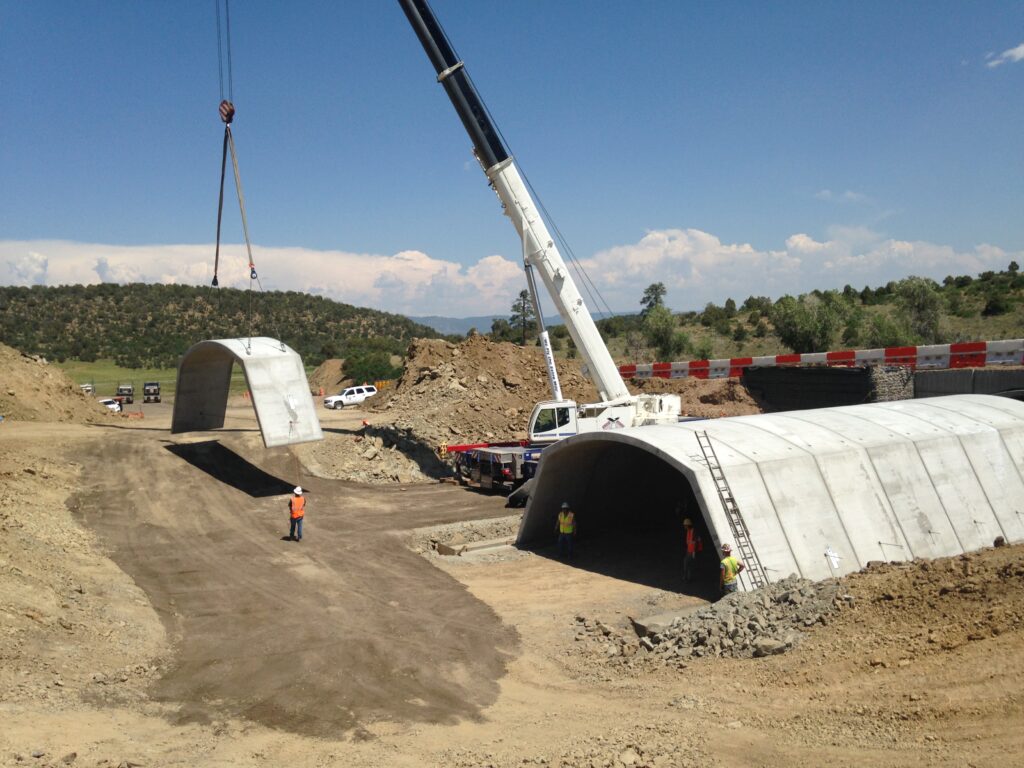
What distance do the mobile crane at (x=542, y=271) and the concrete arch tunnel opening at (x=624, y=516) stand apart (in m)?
3.51

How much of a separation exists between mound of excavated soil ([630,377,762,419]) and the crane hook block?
1044 inches

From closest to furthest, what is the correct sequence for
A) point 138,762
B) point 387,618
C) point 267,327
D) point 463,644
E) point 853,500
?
point 138,762
point 463,644
point 387,618
point 853,500
point 267,327

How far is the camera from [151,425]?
39.3 m

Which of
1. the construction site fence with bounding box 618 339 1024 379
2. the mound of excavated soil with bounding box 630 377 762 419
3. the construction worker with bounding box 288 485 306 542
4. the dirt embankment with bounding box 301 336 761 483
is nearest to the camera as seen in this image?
the construction worker with bounding box 288 485 306 542

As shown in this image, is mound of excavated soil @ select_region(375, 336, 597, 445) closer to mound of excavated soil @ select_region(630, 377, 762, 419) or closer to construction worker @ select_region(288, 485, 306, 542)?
mound of excavated soil @ select_region(630, 377, 762, 419)

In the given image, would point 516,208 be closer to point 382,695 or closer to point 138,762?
point 382,695

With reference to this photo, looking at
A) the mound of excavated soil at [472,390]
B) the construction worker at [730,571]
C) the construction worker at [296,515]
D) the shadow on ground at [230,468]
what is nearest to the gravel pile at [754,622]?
the construction worker at [730,571]

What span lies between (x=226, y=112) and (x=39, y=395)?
20978 millimetres

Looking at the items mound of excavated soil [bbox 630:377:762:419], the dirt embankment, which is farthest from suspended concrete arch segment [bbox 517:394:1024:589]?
mound of excavated soil [bbox 630:377:762:419]

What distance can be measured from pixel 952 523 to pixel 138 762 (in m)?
17.3

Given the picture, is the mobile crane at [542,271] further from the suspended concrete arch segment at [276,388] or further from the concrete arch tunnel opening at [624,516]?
the suspended concrete arch segment at [276,388]

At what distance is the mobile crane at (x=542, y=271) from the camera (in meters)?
25.3

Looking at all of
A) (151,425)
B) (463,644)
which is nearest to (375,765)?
(463,644)

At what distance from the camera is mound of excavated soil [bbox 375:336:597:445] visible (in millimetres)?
36844
